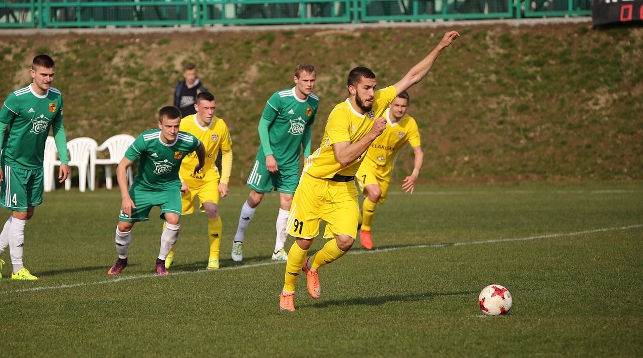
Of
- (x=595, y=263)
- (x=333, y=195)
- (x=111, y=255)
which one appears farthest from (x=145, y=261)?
(x=595, y=263)

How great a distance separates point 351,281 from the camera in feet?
34.5

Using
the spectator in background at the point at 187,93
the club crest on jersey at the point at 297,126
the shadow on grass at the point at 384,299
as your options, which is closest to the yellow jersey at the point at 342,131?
the shadow on grass at the point at 384,299

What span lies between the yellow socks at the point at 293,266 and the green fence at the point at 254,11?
24.7 metres

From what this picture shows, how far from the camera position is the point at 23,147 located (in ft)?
37.2

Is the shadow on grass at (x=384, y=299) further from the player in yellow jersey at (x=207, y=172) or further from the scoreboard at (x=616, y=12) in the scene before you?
the scoreboard at (x=616, y=12)

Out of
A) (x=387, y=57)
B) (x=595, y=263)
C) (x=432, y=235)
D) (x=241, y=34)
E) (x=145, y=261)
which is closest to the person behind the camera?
(x=595, y=263)

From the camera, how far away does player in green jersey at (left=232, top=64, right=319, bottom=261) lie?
1272cm

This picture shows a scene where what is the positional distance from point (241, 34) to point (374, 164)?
1992cm

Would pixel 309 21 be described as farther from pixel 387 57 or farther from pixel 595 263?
pixel 595 263

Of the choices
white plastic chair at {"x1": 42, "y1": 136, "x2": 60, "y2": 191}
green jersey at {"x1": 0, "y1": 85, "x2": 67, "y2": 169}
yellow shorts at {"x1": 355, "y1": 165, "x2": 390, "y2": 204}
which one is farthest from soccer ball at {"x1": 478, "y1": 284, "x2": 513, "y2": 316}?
white plastic chair at {"x1": 42, "y1": 136, "x2": 60, "y2": 191}

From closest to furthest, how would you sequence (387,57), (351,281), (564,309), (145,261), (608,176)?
(564,309) < (351,281) < (145,261) < (608,176) < (387,57)

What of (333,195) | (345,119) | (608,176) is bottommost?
(608,176)

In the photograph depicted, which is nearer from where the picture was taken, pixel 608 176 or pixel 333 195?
pixel 333 195

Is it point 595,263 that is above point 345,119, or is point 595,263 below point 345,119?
below
